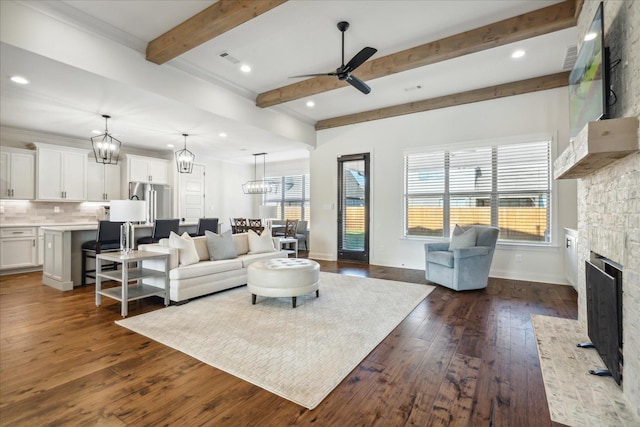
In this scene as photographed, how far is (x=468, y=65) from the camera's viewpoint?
460 centimetres

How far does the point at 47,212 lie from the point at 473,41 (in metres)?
8.30

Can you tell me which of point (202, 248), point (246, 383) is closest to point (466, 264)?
point (246, 383)

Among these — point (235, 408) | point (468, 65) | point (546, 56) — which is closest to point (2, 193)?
point (235, 408)

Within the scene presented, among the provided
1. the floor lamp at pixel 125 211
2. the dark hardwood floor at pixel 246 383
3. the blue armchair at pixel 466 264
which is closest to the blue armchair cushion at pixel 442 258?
the blue armchair at pixel 466 264

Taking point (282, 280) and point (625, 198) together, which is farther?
point (282, 280)

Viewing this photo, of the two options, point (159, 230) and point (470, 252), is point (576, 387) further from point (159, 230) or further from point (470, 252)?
point (159, 230)

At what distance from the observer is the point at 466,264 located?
4445mm

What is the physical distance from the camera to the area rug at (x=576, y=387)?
1.78 metres

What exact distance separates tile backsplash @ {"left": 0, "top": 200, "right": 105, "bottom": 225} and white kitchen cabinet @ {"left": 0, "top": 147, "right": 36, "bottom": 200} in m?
0.35

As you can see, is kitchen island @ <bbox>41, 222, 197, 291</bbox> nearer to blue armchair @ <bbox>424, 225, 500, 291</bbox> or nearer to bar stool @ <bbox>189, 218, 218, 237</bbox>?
bar stool @ <bbox>189, 218, 218, 237</bbox>

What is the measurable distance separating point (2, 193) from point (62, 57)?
416 cm

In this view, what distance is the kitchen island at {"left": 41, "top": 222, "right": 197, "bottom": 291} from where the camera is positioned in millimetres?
4625

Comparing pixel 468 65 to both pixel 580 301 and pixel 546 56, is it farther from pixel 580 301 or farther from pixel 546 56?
pixel 580 301

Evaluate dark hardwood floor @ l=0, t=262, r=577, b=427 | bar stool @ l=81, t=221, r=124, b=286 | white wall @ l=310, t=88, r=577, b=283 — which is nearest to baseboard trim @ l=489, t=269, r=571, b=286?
white wall @ l=310, t=88, r=577, b=283
